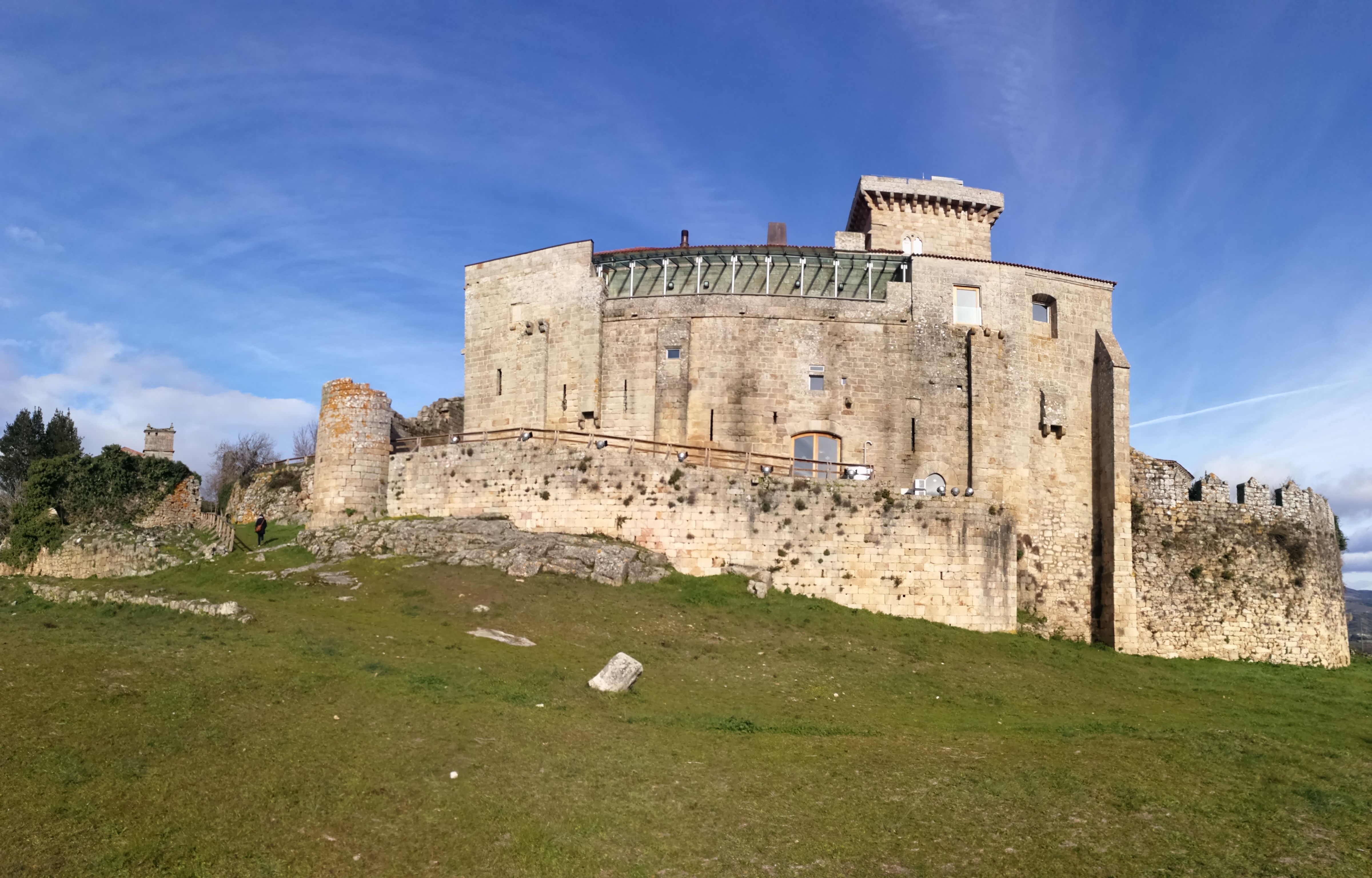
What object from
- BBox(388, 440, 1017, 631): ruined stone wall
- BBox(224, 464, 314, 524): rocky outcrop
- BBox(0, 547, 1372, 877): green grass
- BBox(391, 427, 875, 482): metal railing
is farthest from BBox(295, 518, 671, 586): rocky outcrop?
BBox(224, 464, 314, 524): rocky outcrop

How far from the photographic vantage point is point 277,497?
33.9 meters

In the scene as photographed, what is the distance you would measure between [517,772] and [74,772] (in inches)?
193

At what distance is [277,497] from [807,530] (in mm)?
20449

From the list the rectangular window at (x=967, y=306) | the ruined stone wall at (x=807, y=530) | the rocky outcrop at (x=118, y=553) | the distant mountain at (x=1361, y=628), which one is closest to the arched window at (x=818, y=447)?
the ruined stone wall at (x=807, y=530)

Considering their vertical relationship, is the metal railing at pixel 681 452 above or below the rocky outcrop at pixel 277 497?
above

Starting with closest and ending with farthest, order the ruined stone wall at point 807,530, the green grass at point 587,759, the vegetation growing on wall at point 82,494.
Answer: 1. the green grass at point 587,759
2. the ruined stone wall at point 807,530
3. the vegetation growing on wall at point 82,494

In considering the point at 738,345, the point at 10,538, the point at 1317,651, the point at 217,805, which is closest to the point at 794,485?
the point at 738,345

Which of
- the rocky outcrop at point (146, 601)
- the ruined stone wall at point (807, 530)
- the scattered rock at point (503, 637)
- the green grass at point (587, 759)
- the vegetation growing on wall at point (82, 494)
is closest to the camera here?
the green grass at point (587, 759)

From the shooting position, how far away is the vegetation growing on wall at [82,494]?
2795cm

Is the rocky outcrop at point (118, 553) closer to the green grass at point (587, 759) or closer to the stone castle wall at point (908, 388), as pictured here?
the green grass at point (587, 759)

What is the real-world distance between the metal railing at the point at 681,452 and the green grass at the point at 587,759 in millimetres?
8073

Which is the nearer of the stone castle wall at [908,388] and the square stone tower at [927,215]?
the stone castle wall at [908,388]

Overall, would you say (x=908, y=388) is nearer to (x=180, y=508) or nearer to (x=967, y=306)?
(x=967, y=306)

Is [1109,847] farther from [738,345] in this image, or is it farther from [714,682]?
[738,345]
